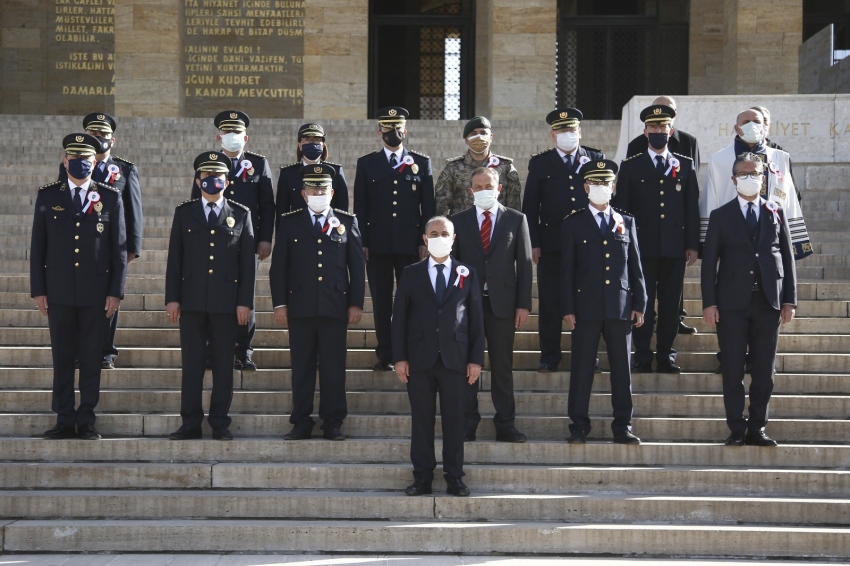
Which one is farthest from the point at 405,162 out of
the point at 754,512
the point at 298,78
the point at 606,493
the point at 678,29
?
the point at 678,29

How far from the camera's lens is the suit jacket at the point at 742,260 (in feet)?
26.0

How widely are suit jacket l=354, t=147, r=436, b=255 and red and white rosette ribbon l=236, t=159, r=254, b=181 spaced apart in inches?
35.7

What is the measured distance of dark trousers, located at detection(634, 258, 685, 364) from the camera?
346 inches

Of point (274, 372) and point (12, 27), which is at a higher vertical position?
point (12, 27)

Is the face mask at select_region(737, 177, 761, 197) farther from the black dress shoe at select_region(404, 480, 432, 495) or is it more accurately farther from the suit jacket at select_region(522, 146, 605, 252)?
the black dress shoe at select_region(404, 480, 432, 495)

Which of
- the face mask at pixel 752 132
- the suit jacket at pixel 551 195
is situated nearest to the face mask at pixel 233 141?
the suit jacket at pixel 551 195

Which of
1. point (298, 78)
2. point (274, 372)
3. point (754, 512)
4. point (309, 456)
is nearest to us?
point (754, 512)

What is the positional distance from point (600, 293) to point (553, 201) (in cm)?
128

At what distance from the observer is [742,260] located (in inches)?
315

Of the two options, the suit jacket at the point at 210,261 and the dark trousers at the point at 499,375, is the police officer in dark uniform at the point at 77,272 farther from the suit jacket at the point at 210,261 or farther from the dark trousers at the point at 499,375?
the dark trousers at the point at 499,375

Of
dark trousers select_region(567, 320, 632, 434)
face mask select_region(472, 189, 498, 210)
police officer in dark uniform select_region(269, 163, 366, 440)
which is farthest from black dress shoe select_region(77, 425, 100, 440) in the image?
dark trousers select_region(567, 320, 632, 434)

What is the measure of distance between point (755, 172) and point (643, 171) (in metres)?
1.10

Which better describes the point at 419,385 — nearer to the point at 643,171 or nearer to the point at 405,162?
the point at 405,162

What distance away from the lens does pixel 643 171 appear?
29.5 feet
